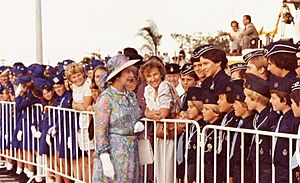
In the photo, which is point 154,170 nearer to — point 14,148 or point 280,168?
point 280,168

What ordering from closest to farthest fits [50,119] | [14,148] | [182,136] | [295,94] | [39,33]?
[295,94] < [182,136] < [50,119] < [14,148] < [39,33]

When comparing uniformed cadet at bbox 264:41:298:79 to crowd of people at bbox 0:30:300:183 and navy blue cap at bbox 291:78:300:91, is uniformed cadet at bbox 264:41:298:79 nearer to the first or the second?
crowd of people at bbox 0:30:300:183

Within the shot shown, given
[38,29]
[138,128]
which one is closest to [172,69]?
[138,128]

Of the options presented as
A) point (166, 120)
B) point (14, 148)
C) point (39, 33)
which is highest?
point (39, 33)

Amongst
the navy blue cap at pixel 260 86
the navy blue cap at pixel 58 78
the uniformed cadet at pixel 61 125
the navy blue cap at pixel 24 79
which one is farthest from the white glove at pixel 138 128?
the navy blue cap at pixel 24 79

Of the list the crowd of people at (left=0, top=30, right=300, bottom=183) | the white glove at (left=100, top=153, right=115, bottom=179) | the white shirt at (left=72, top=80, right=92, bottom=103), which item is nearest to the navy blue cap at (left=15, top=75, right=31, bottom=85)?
the white shirt at (left=72, top=80, right=92, bottom=103)

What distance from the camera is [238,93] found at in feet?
19.4

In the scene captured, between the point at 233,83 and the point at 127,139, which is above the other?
the point at 233,83

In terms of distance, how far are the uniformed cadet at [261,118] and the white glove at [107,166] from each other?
4.27 feet

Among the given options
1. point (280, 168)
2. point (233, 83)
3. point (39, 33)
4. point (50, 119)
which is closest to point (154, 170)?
point (233, 83)

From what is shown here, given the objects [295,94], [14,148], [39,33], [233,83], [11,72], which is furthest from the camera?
[39,33]

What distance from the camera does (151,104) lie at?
7.21 m

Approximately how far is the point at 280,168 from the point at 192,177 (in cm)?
141

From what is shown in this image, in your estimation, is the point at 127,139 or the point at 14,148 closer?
the point at 127,139
